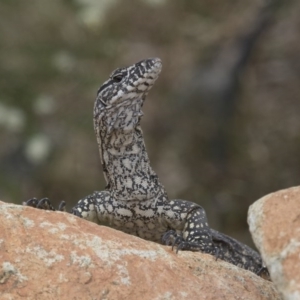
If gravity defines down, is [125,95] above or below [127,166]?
above

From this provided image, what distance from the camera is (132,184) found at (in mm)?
6512

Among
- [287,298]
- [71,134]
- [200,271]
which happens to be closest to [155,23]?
[71,134]

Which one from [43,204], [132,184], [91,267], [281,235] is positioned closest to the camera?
[281,235]

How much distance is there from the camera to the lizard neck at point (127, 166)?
255 inches

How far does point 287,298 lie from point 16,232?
171cm

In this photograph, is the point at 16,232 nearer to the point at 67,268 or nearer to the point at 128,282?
the point at 67,268

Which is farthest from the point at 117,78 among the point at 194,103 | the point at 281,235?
the point at 194,103

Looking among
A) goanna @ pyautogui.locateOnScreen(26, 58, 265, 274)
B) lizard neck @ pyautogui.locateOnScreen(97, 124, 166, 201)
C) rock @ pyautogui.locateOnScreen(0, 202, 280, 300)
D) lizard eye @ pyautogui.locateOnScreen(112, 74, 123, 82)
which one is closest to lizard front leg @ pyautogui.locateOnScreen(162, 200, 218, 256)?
goanna @ pyautogui.locateOnScreen(26, 58, 265, 274)

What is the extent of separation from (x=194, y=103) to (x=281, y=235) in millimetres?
9876

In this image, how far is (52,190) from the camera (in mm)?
13594

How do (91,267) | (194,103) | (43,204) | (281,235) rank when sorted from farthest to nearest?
(194,103)
(43,204)
(91,267)
(281,235)

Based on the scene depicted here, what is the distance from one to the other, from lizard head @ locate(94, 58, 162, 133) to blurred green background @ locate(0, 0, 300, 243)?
15.8 feet

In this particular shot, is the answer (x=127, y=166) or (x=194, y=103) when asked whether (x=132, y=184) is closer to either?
(x=127, y=166)

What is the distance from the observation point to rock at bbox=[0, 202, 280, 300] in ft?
13.9
